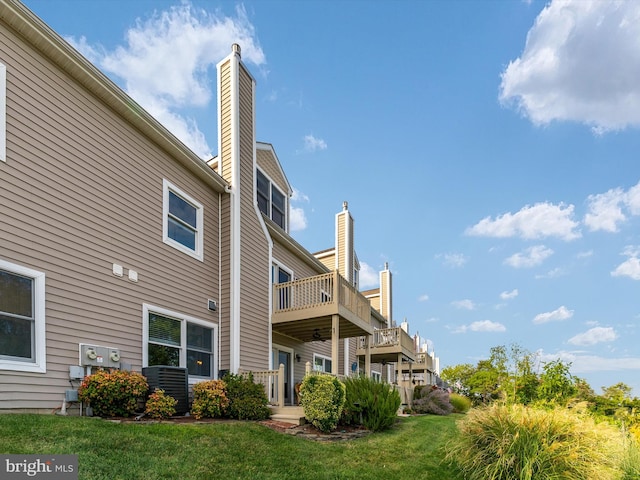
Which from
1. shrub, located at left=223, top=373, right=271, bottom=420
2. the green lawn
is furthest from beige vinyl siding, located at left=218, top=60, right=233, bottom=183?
the green lawn

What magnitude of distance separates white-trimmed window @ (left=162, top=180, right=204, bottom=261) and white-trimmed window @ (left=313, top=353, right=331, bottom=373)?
782cm

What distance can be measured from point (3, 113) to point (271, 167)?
8731mm

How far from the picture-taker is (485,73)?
560 inches

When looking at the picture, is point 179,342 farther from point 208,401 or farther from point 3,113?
point 3,113

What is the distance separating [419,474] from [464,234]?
1373 cm

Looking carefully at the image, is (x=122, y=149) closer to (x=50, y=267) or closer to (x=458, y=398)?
(x=50, y=267)

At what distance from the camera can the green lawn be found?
435 centimetres

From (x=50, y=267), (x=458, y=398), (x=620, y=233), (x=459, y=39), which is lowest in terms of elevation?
(x=458, y=398)

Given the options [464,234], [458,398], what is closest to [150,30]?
[464,234]

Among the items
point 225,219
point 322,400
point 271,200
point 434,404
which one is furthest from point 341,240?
point 322,400

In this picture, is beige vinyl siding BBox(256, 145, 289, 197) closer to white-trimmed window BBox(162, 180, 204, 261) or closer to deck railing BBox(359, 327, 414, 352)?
white-trimmed window BBox(162, 180, 204, 261)

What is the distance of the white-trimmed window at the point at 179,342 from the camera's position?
8.45 m

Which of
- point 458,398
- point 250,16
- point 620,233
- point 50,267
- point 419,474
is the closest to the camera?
A: point 419,474

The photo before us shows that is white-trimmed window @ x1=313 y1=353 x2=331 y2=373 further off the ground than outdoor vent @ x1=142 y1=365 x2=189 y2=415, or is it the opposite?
outdoor vent @ x1=142 y1=365 x2=189 y2=415
